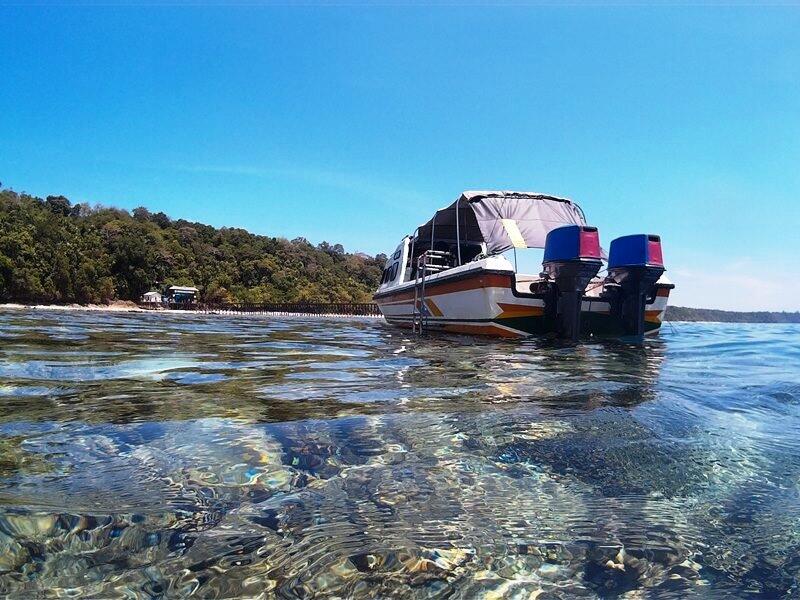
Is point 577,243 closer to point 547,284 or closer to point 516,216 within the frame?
point 547,284

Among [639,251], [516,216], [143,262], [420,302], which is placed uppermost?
[143,262]

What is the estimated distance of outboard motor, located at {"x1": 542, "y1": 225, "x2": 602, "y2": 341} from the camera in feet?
26.6

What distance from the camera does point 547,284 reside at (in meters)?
8.91

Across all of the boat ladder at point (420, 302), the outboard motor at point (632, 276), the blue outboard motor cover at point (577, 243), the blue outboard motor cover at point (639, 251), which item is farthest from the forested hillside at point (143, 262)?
the blue outboard motor cover at point (577, 243)

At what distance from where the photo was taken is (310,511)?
145 centimetres

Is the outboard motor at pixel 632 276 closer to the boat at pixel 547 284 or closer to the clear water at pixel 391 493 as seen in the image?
the boat at pixel 547 284

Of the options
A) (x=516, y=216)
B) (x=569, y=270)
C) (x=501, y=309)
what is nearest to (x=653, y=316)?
(x=569, y=270)

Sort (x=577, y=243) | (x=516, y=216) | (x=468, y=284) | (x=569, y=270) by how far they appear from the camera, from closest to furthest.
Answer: (x=577, y=243)
(x=569, y=270)
(x=468, y=284)
(x=516, y=216)

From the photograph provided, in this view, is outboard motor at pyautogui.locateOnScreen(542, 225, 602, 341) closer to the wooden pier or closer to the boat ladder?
the boat ladder

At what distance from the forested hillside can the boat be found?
52204mm

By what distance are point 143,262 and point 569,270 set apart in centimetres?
6321

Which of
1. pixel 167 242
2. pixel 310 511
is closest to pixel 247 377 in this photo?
pixel 310 511

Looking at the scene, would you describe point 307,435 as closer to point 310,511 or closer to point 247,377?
point 310,511

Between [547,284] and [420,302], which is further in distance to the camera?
[420,302]
